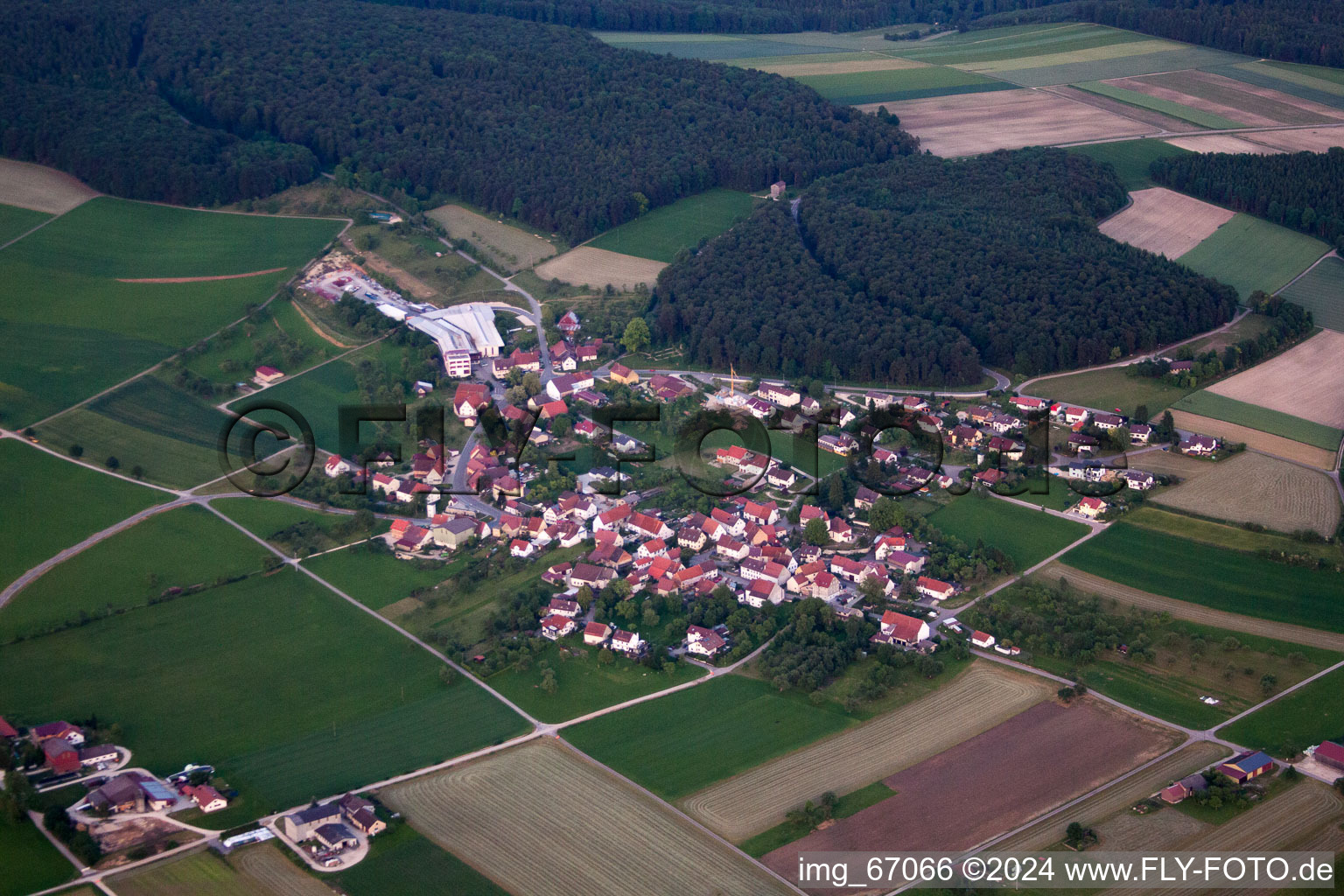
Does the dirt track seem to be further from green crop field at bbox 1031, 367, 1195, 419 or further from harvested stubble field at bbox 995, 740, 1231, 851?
harvested stubble field at bbox 995, 740, 1231, 851

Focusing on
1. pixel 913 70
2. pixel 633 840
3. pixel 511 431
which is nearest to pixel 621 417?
pixel 511 431

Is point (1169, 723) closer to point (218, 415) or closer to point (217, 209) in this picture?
point (218, 415)

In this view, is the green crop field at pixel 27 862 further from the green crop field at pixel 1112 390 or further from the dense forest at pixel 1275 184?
the dense forest at pixel 1275 184

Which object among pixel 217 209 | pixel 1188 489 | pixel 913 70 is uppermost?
pixel 913 70

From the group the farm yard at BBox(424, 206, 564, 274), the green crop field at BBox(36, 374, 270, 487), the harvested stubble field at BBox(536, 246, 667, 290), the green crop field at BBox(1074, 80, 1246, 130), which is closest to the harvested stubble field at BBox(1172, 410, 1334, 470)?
the harvested stubble field at BBox(536, 246, 667, 290)

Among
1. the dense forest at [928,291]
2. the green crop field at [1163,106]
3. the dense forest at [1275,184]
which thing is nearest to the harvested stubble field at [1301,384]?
the dense forest at [928,291]

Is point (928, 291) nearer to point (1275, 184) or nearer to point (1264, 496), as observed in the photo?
point (1264, 496)

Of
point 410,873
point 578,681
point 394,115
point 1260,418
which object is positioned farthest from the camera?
point 394,115

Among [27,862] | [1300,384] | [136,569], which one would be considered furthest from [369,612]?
[1300,384]
